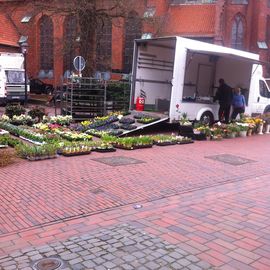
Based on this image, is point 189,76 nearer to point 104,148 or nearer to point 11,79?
point 104,148

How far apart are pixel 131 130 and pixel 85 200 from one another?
296 inches

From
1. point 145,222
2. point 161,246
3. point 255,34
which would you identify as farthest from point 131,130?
point 255,34

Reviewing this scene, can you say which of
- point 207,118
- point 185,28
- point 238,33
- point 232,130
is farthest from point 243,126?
point 238,33

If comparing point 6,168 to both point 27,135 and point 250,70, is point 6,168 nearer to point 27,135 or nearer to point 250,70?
point 27,135

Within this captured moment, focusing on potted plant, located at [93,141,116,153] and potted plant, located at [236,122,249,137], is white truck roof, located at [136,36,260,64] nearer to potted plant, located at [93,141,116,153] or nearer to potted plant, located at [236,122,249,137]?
potted plant, located at [236,122,249,137]

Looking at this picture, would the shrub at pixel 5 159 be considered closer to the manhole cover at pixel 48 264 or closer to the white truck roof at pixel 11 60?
the manhole cover at pixel 48 264

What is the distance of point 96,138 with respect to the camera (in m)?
13.0

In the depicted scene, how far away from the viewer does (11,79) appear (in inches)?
1096

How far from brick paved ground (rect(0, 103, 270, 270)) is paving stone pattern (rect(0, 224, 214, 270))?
2 centimetres

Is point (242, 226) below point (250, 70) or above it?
below

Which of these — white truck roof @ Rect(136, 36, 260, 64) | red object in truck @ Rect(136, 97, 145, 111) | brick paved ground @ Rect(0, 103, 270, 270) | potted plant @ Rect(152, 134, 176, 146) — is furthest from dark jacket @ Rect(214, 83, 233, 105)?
brick paved ground @ Rect(0, 103, 270, 270)

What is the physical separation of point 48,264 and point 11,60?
26.4 meters

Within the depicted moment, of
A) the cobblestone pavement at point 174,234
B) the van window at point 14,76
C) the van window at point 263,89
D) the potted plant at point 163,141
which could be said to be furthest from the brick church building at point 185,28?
the cobblestone pavement at point 174,234

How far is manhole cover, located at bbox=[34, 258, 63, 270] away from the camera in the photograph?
398cm
